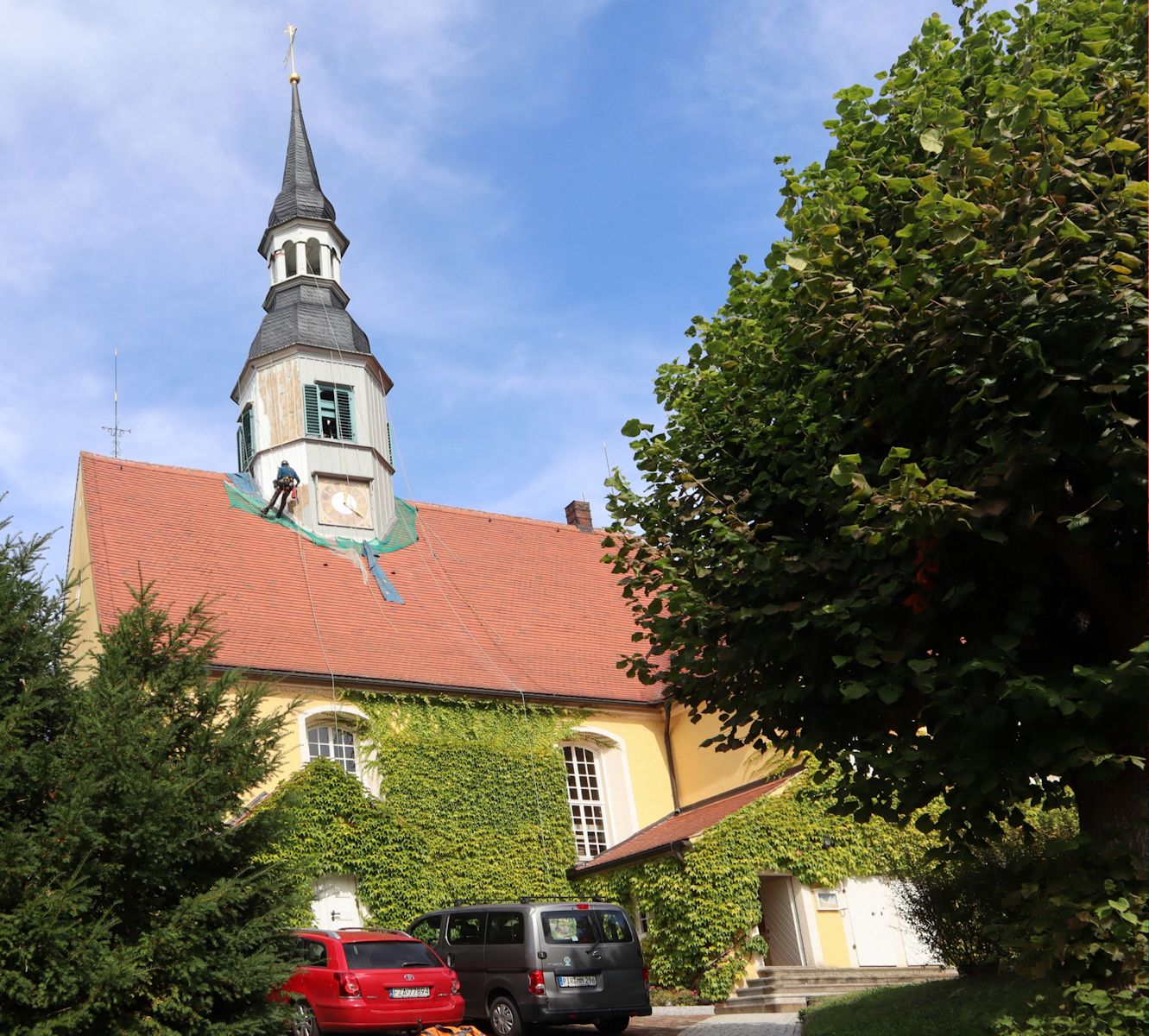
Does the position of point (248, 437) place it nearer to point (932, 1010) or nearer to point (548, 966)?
point (548, 966)

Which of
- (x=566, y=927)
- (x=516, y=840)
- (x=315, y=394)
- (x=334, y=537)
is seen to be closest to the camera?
(x=566, y=927)

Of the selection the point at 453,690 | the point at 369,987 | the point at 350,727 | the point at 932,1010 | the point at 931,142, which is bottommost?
the point at 932,1010

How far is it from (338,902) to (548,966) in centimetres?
750

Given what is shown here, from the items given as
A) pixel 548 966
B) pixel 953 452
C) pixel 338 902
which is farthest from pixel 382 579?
pixel 953 452

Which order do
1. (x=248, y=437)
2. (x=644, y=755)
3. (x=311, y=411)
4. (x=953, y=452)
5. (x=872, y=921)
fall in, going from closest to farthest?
(x=953, y=452), (x=872, y=921), (x=644, y=755), (x=311, y=411), (x=248, y=437)

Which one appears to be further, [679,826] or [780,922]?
[679,826]

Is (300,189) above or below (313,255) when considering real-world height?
above

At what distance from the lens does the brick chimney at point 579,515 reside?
3122 cm

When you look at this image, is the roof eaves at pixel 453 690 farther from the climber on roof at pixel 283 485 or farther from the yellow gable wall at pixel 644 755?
the climber on roof at pixel 283 485

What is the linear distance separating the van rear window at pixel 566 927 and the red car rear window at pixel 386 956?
1.32m

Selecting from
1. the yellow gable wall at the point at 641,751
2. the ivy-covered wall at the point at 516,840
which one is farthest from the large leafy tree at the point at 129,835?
the yellow gable wall at the point at 641,751

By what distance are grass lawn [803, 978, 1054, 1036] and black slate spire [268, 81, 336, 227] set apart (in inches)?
927

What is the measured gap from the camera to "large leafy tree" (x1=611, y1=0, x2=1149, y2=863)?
7.57 meters

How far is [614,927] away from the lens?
1435 cm
